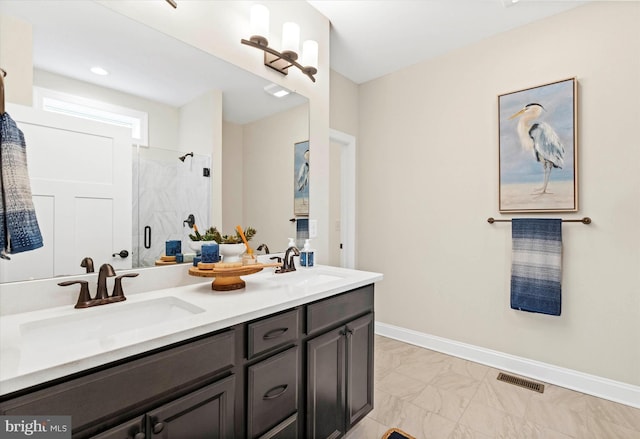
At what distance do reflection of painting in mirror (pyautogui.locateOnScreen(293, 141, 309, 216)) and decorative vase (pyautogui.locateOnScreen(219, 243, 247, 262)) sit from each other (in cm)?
63

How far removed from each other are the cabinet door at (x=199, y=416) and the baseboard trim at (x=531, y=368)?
2410 millimetres

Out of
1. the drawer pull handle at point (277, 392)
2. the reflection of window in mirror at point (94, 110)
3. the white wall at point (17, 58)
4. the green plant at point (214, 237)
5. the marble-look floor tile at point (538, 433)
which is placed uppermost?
the white wall at point (17, 58)

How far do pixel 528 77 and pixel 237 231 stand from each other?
2603mm

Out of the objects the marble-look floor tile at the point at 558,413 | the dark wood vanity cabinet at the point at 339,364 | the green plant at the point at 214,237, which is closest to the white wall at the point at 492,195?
the marble-look floor tile at the point at 558,413

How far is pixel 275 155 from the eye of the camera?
2086 mm

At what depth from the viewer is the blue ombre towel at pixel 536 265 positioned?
232 cm

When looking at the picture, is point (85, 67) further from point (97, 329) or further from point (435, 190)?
point (435, 190)

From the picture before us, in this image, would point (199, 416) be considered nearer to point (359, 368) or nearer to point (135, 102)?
point (359, 368)

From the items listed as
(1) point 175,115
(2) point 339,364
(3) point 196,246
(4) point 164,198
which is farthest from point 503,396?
(1) point 175,115

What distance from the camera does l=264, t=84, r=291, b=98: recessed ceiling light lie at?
2023 mm

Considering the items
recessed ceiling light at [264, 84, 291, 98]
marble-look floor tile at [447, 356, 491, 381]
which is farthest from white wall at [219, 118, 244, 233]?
marble-look floor tile at [447, 356, 491, 381]

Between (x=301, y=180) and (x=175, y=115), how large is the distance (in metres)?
0.94

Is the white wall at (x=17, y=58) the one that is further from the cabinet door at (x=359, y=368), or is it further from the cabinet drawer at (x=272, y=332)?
the cabinet door at (x=359, y=368)

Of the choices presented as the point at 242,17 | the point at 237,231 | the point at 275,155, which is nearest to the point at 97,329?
the point at 237,231
